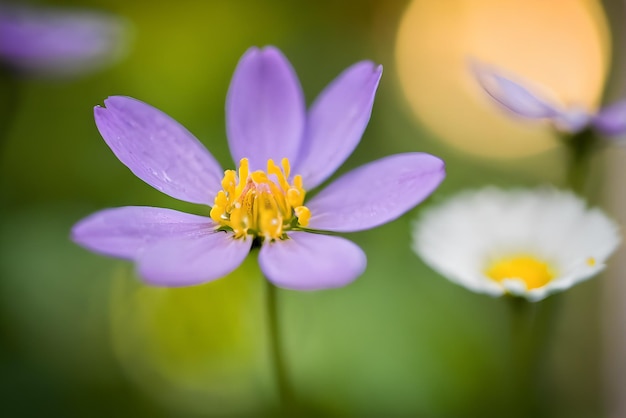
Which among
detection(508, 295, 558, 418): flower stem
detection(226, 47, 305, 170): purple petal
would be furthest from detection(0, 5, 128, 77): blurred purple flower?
detection(508, 295, 558, 418): flower stem

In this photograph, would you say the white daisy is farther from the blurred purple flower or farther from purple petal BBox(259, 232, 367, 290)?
the blurred purple flower

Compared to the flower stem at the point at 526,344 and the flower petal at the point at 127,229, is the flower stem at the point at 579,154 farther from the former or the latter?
the flower petal at the point at 127,229

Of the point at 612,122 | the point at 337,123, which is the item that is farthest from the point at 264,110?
the point at 612,122

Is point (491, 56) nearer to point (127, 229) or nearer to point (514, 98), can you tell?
point (514, 98)

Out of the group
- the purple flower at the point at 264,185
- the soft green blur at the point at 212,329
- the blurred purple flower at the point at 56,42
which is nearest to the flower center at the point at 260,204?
the purple flower at the point at 264,185

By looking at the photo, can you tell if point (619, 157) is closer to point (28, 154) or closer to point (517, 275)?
point (517, 275)
